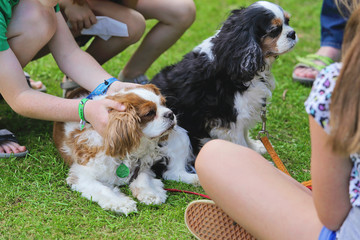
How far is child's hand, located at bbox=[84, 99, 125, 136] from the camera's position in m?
2.53

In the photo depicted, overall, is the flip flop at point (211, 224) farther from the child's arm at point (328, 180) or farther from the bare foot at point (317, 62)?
the bare foot at point (317, 62)

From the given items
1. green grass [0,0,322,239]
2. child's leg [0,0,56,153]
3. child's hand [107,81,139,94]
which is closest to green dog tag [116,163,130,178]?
green grass [0,0,322,239]

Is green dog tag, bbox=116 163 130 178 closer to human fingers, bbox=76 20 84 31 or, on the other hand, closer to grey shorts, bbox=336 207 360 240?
human fingers, bbox=76 20 84 31

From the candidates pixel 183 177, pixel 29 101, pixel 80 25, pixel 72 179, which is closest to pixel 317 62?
pixel 183 177

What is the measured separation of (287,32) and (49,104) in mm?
1654

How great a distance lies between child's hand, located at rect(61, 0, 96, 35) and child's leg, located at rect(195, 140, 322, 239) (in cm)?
186

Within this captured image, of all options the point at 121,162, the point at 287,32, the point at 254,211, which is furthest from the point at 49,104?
the point at 287,32

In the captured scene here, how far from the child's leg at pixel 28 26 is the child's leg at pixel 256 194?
1509mm

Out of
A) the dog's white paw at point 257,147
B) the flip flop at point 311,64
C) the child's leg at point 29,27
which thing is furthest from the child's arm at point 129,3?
the flip flop at point 311,64

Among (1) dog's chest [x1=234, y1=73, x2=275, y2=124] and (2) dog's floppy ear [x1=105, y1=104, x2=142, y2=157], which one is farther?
(1) dog's chest [x1=234, y1=73, x2=275, y2=124]

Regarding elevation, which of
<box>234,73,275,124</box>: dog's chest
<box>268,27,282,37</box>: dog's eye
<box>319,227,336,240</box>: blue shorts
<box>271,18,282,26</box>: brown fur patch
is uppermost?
<box>271,18,282,26</box>: brown fur patch

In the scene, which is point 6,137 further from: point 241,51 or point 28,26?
point 241,51

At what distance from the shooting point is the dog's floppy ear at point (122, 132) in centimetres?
248

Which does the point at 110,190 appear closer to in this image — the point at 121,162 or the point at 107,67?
the point at 121,162
